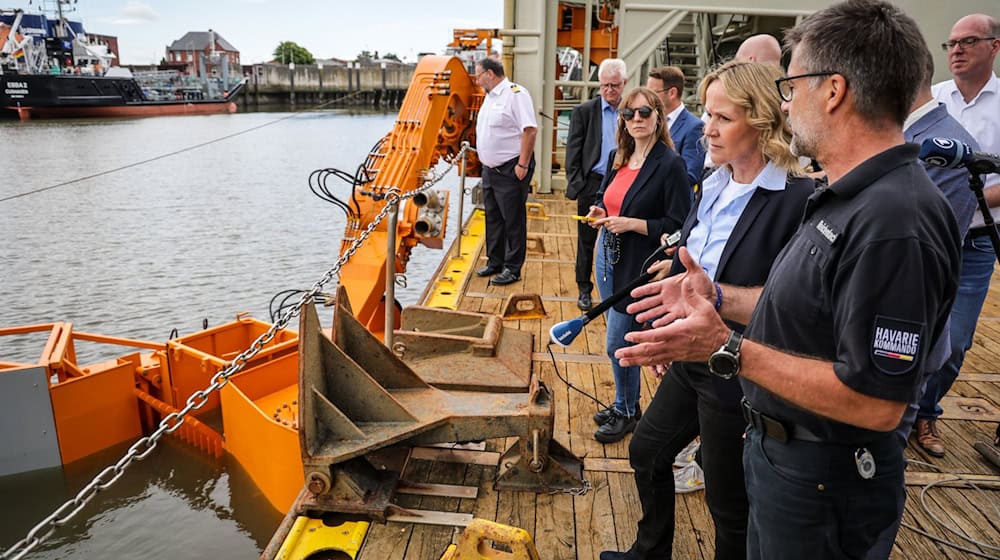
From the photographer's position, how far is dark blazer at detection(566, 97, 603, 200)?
5.42 meters

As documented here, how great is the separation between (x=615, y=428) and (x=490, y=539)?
4.65ft

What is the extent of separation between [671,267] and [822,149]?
3.18ft

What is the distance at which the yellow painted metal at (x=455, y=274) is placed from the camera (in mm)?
5762

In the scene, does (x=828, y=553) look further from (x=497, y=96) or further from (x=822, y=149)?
(x=497, y=96)

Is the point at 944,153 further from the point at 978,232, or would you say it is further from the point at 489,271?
the point at 489,271

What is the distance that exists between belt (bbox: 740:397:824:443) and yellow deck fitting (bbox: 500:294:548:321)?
3747mm

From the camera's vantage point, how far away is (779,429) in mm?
1503

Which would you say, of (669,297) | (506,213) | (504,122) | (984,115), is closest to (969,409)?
(984,115)

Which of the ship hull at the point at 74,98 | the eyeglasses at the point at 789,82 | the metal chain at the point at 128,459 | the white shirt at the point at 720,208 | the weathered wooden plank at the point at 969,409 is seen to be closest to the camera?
the eyeglasses at the point at 789,82

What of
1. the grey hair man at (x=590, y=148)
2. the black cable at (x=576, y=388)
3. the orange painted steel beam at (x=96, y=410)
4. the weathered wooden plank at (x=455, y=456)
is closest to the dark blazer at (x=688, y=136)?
the grey hair man at (x=590, y=148)

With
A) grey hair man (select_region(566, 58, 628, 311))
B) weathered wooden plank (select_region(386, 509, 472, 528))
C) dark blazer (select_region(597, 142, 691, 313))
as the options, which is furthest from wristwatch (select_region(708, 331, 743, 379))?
grey hair man (select_region(566, 58, 628, 311))

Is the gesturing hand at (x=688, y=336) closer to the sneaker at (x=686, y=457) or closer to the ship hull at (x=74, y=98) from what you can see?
the sneaker at (x=686, y=457)

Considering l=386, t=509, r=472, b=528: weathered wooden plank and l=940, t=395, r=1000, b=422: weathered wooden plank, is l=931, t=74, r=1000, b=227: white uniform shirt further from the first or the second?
l=386, t=509, r=472, b=528: weathered wooden plank

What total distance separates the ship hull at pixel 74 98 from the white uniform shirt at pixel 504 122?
43656mm
